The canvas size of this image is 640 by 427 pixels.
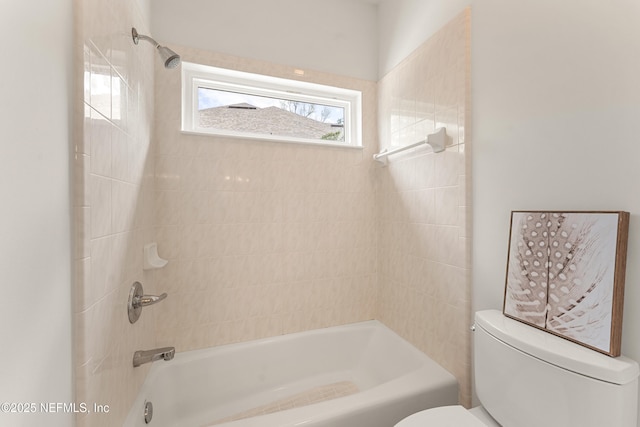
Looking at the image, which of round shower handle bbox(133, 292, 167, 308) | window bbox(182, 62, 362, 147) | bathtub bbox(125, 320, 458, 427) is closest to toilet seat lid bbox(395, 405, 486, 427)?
bathtub bbox(125, 320, 458, 427)

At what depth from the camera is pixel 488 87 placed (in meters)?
1.28

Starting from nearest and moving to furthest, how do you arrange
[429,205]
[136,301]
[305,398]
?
[136,301], [429,205], [305,398]

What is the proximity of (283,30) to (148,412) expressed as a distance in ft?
7.61

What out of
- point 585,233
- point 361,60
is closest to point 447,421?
point 585,233

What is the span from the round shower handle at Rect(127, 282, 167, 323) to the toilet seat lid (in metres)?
1.15

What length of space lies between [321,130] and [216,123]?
742 mm

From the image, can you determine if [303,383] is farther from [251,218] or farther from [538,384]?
[538,384]

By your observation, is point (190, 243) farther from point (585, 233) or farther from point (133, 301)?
point (585, 233)

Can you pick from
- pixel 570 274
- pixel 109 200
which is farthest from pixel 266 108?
pixel 570 274

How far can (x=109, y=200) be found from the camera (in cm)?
101

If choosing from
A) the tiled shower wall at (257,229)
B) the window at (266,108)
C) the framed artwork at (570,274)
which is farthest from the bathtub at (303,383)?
the window at (266,108)

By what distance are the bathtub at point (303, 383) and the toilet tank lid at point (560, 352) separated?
52 centimetres

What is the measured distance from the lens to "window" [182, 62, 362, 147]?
1.81 meters

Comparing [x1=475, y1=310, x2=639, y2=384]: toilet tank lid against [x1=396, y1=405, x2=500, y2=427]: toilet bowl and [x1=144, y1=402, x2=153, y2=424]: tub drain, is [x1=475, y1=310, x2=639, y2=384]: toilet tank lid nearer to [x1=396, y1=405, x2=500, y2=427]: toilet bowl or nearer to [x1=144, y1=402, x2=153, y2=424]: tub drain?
[x1=396, y1=405, x2=500, y2=427]: toilet bowl
